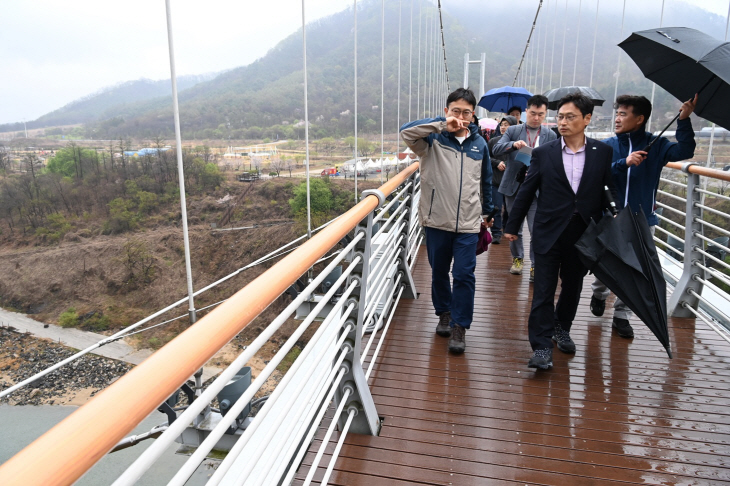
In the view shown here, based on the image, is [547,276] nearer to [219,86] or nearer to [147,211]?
[147,211]

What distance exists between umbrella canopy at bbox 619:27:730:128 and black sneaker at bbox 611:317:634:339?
1248 millimetres

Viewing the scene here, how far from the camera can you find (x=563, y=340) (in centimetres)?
259

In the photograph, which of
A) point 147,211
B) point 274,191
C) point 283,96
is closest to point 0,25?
point 147,211

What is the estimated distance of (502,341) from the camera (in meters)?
2.78

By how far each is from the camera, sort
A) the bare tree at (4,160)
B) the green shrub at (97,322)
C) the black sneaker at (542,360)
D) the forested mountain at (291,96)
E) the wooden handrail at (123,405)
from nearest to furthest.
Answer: the wooden handrail at (123,405), the black sneaker at (542,360), the bare tree at (4,160), the forested mountain at (291,96), the green shrub at (97,322)

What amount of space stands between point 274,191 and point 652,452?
11.3 metres

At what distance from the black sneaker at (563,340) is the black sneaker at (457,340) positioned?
0.49 m

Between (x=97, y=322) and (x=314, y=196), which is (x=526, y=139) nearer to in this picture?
(x=314, y=196)

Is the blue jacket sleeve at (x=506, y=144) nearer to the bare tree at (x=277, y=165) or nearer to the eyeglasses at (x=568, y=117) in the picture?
the eyeglasses at (x=568, y=117)

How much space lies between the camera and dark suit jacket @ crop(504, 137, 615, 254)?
2.22 m

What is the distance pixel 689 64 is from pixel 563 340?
54.1 inches

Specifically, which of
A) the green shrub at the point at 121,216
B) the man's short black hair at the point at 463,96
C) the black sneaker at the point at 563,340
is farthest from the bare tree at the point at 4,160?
the black sneaker at the point at 563,340

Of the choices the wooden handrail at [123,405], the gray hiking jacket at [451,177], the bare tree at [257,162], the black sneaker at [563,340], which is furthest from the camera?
the bare tree at [257,162]

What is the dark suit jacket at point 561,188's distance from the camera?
2.22 m
